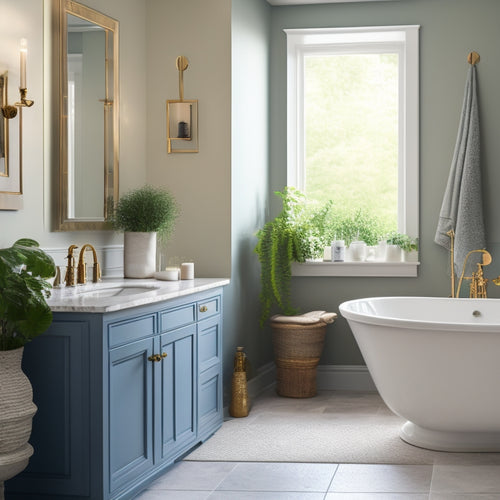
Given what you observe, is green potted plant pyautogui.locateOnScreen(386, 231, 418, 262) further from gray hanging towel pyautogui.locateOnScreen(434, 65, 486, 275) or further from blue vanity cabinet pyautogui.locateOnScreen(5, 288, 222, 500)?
blue vanity cabinet pyautogui.locateOnScreen(5, 288, 222, 500)

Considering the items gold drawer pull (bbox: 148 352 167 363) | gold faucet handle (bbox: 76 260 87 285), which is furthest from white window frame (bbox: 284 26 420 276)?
gold drawer pull (bbox: 148 352 167 363)

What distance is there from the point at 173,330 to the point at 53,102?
45.6 inches

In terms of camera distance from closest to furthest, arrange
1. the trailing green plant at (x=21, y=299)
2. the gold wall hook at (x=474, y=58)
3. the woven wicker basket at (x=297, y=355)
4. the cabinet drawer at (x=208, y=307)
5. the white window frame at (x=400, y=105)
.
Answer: the trailing green plant at (x=21, y=299) → the cabinet drawer at (x=208, y=307) → the woven wicker basket at (x=297, y=355) → the gold wall hook at (x=474, y=58) → the white window frame at (x=400, y=105)

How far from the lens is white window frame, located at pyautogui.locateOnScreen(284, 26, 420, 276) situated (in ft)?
17.4

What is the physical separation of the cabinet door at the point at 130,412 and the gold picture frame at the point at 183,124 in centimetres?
162

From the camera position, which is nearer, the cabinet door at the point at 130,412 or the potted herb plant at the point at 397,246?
the cabinet door at the point at 130,412

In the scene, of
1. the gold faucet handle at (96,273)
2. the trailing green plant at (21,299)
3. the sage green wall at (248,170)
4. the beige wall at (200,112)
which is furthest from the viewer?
the sage green wall at (248,170)

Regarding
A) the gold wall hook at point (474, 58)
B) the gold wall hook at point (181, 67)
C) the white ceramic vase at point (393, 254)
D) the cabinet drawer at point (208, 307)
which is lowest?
the cabinet drawer at point (208, 307)

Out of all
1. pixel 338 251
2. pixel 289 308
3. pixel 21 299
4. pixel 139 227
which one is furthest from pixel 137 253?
pixel 338 251

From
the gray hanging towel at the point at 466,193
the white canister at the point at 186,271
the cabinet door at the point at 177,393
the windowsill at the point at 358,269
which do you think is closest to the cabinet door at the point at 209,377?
the cabinet door at the point at 177,393

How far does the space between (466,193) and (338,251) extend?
883mm

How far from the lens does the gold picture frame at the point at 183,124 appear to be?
15.2 ft

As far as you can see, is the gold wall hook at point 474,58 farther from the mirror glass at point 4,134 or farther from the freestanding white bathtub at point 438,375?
the mirror glass at point 4,134

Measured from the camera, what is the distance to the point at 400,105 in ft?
17.9
